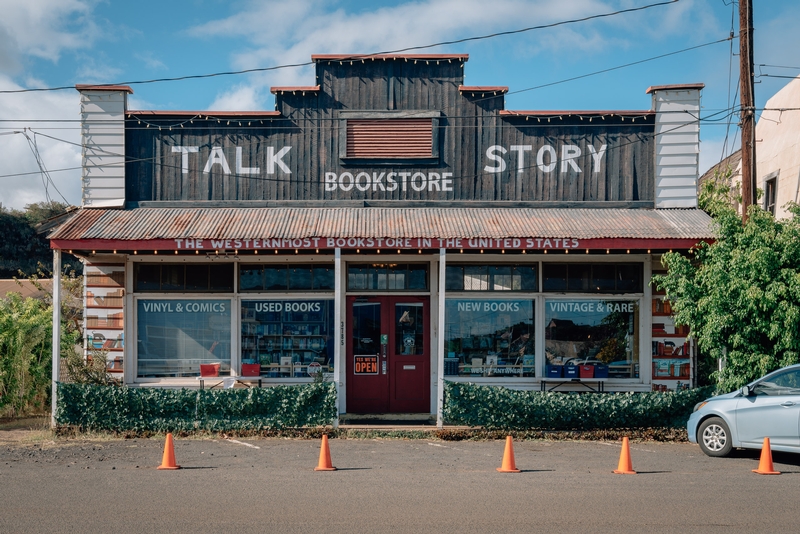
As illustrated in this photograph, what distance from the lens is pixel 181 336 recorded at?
14.4 metres

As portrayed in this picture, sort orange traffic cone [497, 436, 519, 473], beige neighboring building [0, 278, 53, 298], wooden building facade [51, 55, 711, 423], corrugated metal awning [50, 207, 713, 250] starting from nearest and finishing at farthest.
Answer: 1. orange traffic cone [497, 436, 519, 473]
2. corrugated metal awning [50, 207, 713, 250]
3. wooden building facade [51, 55, 711, 423]
4. beige neighboring building [0, 278, 53, 298]

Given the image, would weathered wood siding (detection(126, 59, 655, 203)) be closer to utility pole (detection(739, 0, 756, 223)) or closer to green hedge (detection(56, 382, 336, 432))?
utility pole (detection(739, 0, 756, 223))

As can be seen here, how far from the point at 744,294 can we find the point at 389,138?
23.6 feet

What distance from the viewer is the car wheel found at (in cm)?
1077

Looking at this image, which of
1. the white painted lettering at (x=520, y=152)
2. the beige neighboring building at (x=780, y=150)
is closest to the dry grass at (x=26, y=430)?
the white painted lettering at (x=520, y=152)

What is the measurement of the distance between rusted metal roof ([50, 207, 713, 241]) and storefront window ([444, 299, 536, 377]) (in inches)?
66.8

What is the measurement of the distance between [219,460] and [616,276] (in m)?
8.18

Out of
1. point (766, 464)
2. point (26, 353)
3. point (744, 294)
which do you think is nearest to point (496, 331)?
point (744, 294)

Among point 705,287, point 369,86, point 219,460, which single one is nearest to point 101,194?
point 369,86

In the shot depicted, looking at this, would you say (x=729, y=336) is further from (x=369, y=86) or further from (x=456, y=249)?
(x=369, y=86)

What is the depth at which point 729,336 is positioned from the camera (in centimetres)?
1226

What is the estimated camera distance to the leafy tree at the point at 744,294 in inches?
462

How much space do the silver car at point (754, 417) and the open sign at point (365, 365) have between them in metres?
5.91

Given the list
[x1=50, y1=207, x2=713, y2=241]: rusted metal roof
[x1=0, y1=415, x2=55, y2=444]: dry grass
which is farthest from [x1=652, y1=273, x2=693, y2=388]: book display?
[x1=0, y1=415, x2=55, y2=444]: dry grass
